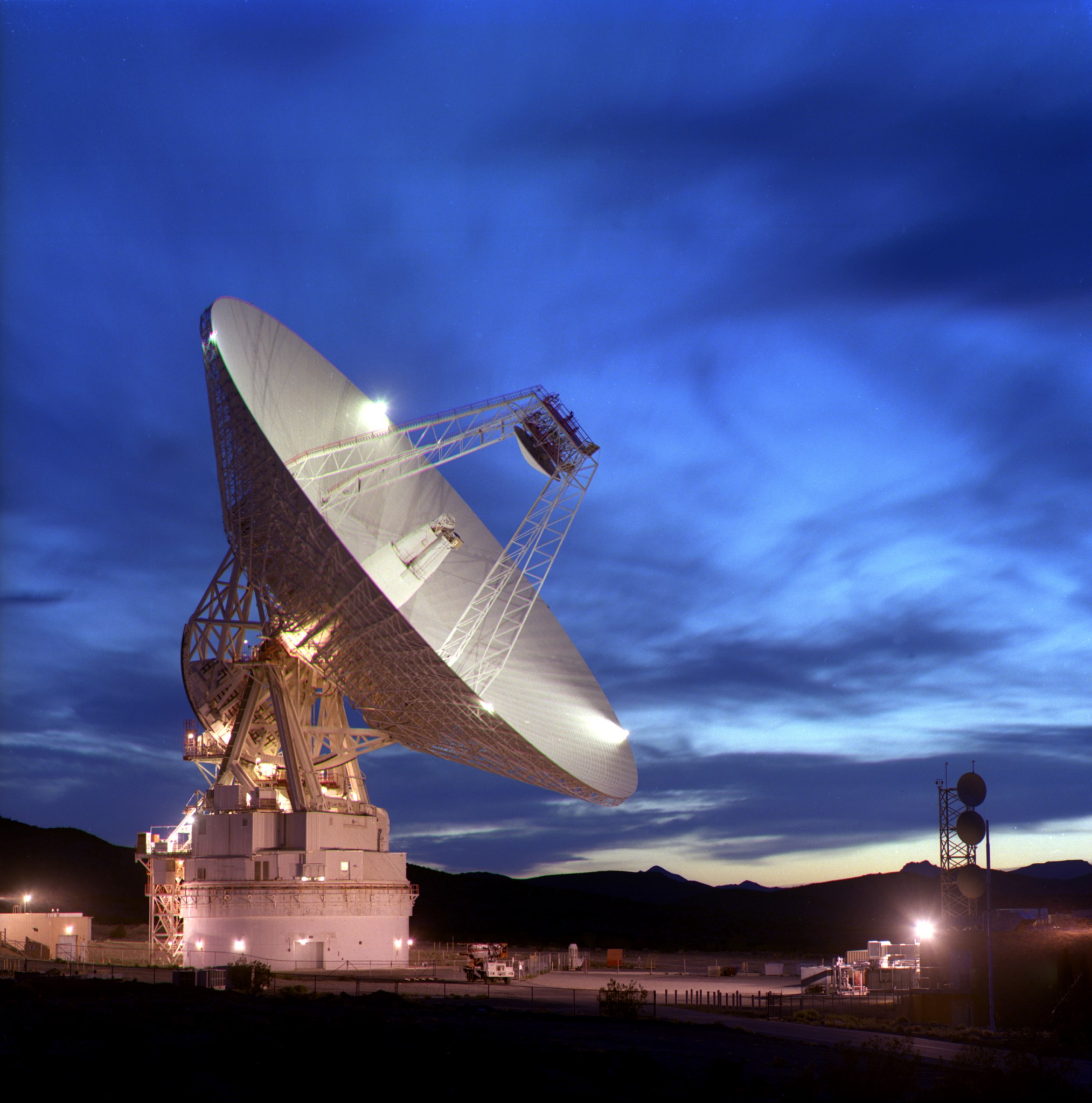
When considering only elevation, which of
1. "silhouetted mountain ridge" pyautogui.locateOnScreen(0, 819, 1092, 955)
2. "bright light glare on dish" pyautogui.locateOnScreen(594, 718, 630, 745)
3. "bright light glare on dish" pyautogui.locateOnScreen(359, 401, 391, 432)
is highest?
"bright light glare on dish" pyautogui.locateOnScreen(359, 401, 391, 432)

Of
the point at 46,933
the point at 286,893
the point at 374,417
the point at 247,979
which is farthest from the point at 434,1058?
the point at 46,933

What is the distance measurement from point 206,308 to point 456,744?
14483 mm

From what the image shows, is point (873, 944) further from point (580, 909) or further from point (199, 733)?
point (580, 909)

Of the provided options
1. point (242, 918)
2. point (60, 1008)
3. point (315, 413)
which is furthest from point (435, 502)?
point (60, 1008)

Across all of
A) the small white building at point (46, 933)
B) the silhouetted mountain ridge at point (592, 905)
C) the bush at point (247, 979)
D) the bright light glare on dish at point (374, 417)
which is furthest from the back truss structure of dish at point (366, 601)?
the silhouetted mountain ridge at point (592, 905)

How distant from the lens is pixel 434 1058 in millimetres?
20234

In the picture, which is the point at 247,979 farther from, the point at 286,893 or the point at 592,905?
the point at 592,905

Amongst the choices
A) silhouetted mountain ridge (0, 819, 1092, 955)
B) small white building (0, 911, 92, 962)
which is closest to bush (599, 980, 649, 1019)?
small white building (0, 911, 92, 962)

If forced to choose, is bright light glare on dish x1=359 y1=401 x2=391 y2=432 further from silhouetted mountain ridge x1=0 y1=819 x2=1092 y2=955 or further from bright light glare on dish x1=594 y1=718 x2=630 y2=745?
silhouetted mountain ridge x1=0 y1=819 x2=1092 y2=955

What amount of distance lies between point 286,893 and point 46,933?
66.8 ft

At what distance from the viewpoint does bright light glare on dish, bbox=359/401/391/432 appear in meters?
39.9

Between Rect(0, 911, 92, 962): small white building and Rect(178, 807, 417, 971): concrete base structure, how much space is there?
1384cm

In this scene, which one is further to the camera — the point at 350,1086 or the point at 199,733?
the point at 199,733

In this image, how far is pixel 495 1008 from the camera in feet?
101
